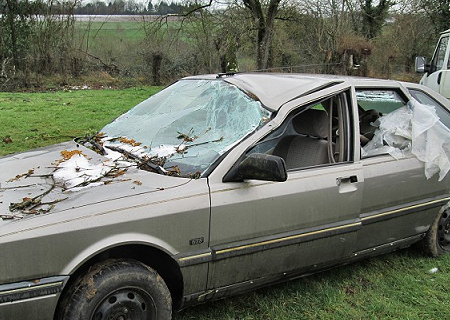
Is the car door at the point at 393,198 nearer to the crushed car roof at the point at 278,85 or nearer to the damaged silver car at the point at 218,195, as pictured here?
the damaged silver car at the point at 218,195

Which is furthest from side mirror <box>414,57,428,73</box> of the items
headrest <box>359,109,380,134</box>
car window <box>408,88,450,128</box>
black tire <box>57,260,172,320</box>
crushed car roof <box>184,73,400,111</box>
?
black tire <box>57,260,172,320</box>

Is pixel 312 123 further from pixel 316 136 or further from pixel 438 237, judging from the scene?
pixel 438 237

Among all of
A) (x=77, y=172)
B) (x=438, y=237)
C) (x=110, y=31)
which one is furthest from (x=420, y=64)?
(x=110, y=31)

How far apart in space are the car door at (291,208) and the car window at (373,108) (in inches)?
18.2

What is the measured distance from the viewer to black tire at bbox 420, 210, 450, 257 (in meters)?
4.12

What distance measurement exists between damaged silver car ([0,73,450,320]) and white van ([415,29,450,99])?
5.04 m

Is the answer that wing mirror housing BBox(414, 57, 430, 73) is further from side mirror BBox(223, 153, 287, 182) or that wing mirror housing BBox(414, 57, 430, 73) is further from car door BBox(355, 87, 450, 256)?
side mirror BBox(223, 153, 287, 182)

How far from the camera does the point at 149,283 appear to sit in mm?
2562

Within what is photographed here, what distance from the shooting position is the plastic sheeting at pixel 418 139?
3801 mm

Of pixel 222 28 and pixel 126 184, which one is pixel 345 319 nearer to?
pixel 126 184

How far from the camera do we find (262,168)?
8.80ft

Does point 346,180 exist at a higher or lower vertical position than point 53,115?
higher

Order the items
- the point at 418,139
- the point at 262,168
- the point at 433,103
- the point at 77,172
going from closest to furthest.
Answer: the point at 262,168
the point at 77,172
the point at 418,139
the point at 433,103

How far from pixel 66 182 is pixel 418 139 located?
2.80 m
